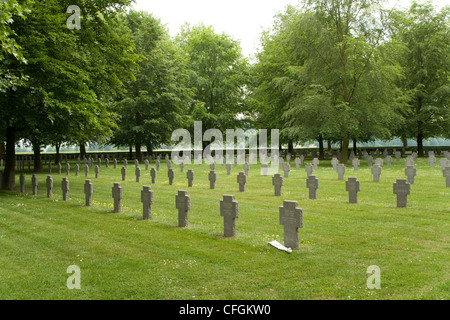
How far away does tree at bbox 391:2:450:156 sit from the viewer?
36.1 m

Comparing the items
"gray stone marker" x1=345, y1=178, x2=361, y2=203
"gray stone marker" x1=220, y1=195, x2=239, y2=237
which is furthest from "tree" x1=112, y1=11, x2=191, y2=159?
"gray stone marker" x1=220, y1=195, x2=239, y2=237

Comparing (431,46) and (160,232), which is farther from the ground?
(431,46)

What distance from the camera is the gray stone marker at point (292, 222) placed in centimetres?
680

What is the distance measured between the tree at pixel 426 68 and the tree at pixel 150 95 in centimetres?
2262

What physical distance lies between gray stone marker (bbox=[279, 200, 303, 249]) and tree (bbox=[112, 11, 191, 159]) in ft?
104

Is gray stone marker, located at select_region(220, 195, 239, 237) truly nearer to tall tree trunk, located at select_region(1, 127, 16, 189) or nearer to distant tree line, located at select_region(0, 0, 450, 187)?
distant tree line, located at select_region(0, 0, 450, 187)

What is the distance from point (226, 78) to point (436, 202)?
130 feet

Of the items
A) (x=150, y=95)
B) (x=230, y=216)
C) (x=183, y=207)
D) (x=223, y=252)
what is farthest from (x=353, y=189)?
(x=150, y=95)

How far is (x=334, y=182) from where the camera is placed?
17.3 m

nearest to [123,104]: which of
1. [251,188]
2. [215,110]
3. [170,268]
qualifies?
[215,110]

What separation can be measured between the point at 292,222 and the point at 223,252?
1338mm

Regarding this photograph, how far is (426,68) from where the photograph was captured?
122 ft

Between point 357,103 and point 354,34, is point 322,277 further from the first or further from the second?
point 354,34

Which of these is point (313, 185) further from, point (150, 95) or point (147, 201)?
point (150, 95)
